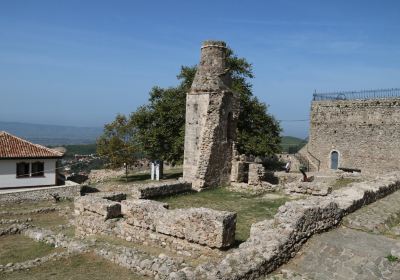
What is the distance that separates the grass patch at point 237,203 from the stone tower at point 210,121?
1.06 meters

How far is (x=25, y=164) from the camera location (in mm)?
29344

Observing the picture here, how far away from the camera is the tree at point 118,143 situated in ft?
115

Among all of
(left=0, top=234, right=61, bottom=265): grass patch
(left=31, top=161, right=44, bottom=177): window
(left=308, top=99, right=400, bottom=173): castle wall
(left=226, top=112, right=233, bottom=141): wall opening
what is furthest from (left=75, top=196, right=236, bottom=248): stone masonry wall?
(left=308, top=99, right=400, bottom=173): castle wall

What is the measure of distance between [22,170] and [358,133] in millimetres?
27430

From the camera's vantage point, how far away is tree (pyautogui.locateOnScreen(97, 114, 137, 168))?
115 ft

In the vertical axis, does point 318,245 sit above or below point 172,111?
below

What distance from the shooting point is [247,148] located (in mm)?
29969

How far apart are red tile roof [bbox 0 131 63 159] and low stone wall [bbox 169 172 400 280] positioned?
23948 millimetres

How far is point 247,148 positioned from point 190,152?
39.8 ft

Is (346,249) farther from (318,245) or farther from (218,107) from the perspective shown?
(218,107)

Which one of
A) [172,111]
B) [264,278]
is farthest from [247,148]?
[264,278]

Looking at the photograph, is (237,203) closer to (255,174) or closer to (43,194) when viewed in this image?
(255,174)

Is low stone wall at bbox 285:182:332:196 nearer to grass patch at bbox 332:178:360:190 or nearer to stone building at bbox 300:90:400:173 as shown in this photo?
grass patch at bbox 332:178:360:190

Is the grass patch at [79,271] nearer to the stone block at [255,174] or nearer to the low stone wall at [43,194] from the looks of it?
the stone block at [255,174]
